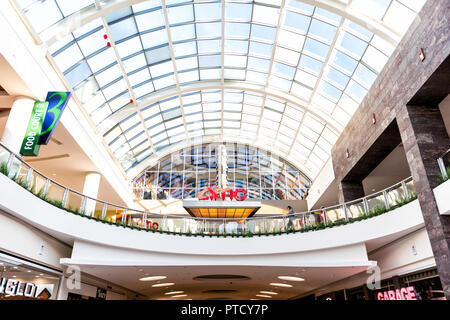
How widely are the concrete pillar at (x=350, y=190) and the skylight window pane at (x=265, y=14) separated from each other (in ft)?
38.3

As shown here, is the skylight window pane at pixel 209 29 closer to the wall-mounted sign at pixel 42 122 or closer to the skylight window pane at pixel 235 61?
the skylight window pane at pixel 235 61

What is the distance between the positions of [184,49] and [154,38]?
2722 millimetres

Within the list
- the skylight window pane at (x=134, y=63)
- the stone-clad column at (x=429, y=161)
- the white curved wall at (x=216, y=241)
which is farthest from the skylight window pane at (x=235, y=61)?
the white curved wall at (x=216, y=241)

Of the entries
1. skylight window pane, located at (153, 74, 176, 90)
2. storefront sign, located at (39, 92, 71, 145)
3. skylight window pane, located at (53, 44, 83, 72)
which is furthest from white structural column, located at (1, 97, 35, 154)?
skylight window pane, located at (153, 74, 176, 90)

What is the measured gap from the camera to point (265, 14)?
20453mm

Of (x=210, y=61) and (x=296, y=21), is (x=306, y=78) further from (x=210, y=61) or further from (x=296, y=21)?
(x=210, y=61)

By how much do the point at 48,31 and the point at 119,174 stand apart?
1418 cm

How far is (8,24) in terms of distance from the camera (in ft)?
39.2

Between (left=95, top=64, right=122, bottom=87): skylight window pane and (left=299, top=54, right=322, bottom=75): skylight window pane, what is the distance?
12944 mm

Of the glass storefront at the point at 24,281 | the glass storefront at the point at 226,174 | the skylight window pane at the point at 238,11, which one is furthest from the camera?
the glass storefront at the point at 226,174

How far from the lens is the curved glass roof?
52.6 feet

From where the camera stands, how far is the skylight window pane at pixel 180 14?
19.6 m
